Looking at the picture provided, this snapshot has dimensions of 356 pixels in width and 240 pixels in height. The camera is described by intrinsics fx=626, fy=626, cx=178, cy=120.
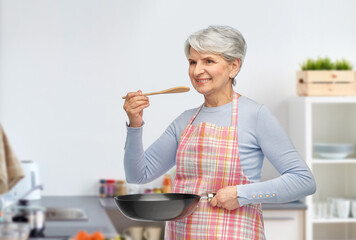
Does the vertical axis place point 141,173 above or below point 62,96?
below

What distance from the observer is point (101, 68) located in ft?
13.1

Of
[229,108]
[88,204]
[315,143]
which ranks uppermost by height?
[229,108]

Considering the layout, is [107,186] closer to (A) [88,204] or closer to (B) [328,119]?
(A) [88,204]

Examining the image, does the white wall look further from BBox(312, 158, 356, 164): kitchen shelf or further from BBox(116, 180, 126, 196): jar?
BBox(312, 158, 356, 164): kitchen shelf

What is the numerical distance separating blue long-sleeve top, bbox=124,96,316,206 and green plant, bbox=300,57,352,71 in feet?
6.78

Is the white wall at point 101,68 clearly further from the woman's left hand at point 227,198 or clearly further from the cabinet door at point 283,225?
the woman's left hand at point 227,198

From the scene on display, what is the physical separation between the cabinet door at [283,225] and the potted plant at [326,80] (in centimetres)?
74

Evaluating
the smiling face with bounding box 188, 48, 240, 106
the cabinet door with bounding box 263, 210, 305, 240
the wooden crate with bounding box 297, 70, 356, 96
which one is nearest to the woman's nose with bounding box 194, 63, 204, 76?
the smiling face with bounding box 188, 48, 240, 106

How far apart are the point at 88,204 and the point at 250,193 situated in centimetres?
210

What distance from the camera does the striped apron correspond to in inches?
70.9

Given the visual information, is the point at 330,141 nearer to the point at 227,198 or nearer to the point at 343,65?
the point at 343,65

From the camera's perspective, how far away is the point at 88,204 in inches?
144

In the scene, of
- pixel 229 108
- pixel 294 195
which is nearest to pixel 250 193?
pixel 294 195

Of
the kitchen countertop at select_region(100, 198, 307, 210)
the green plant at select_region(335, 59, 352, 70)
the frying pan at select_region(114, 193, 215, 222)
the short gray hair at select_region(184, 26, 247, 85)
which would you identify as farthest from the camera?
the green plant at select_region(335, 59, 352, 70)
